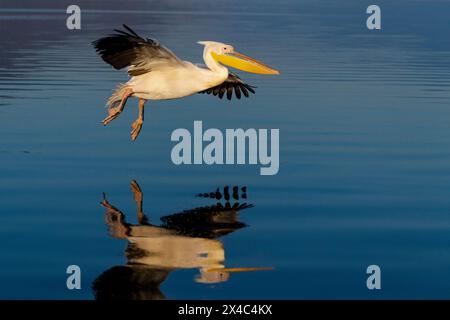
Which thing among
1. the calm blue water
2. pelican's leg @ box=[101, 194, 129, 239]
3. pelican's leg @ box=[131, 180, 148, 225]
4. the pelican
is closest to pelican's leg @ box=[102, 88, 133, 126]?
the pelican

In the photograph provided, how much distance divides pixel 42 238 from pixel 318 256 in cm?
221

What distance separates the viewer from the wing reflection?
867 cm

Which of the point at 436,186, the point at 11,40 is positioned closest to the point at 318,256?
the point at 436,186

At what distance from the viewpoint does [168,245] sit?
32.0ft

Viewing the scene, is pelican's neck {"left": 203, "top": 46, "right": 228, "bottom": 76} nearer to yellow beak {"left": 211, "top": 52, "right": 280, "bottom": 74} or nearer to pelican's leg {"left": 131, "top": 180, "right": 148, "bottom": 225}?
yellow beak {"left": 211, "top": 52, "right": 280, "bottom": 74}

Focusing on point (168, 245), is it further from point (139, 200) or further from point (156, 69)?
point (156, 69)

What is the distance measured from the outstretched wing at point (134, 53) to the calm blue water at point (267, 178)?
983mm

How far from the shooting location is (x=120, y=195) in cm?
1162

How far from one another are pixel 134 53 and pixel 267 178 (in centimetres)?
205

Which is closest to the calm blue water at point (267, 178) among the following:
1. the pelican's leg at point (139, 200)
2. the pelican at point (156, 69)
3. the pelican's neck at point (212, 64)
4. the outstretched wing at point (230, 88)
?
the pelican's leg at point (139, 200)

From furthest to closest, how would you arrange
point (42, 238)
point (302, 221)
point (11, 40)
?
point (11, 40) → point (302, 221) → point (42, 238)

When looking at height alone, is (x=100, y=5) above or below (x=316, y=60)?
above

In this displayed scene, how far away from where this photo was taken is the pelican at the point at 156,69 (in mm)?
13172
